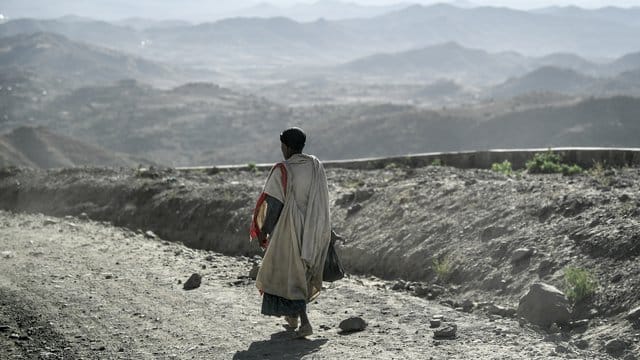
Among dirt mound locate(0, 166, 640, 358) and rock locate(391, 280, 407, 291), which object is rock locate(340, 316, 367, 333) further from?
rock locate(391, 280, 407, 291)

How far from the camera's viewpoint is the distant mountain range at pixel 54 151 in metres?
67.8

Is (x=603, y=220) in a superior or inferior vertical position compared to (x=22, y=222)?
superior

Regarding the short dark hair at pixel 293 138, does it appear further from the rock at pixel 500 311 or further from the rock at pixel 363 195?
the rock at pixel 363 195

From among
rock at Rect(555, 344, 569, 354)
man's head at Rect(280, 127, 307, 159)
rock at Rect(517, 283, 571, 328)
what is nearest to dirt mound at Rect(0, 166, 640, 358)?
rock at Rect(517, 283, 571, 328)

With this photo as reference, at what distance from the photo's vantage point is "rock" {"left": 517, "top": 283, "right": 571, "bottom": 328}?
7.48m

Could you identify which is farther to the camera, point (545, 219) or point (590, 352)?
point (545, 219)

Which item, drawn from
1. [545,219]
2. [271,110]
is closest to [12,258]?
[545,219]

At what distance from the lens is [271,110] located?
141 meters

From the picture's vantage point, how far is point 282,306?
7137mm

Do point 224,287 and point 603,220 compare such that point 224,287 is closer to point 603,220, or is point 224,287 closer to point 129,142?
point 603,220

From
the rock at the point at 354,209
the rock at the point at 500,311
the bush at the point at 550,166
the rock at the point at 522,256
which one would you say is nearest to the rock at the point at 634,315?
the rock at the point at 500,311

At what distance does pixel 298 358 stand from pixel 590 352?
6.90ft

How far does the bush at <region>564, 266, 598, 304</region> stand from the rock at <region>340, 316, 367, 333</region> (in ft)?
5.87

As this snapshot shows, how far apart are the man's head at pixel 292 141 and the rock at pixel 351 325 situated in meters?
1.42
